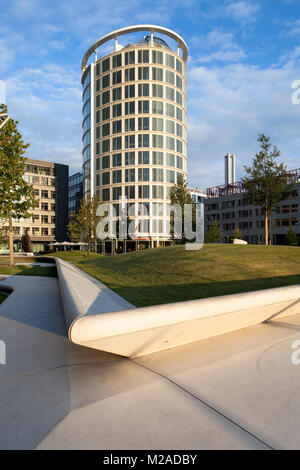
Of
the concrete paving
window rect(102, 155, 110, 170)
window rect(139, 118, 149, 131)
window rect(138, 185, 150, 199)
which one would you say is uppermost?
window rect(139, 118, 149, 131)

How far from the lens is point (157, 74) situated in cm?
5466

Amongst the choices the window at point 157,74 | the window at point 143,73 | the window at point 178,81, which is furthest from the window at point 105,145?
the window at point 178,81

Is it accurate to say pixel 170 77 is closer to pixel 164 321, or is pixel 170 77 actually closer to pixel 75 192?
pixel 75 192

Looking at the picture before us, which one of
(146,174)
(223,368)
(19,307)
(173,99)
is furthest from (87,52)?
(223,368)

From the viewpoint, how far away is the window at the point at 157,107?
54531 millimetres

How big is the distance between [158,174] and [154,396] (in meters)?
52.9

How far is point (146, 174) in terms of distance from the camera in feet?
178

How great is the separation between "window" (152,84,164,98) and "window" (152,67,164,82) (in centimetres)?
151

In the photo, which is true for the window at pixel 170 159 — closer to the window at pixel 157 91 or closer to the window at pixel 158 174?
the window at pixel 158 174

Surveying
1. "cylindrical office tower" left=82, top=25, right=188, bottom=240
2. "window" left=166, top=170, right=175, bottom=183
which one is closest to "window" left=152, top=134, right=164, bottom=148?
"cylindrical office tower" left=82, top=25, right=188, bottom=240

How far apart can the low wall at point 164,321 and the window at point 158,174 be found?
4989 cm

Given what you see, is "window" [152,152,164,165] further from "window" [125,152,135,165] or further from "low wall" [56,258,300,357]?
"low wall" [56,258,300,357]

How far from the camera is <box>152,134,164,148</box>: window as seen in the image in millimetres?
54287
